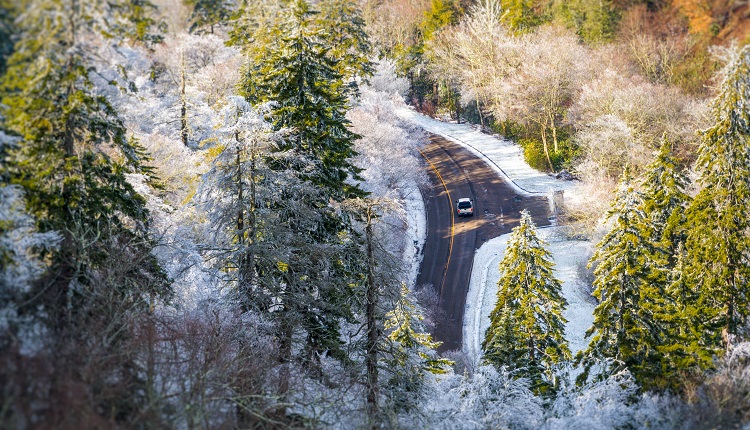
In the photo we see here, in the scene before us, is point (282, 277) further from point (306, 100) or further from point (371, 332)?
point (306, 100)

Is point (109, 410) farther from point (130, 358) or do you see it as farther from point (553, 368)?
point (553, 368)

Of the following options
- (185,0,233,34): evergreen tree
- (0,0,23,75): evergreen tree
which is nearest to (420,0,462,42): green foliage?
(185,0,233,34): evergreen tree

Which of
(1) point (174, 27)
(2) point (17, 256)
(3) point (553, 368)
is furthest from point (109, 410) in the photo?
(1) point (174, 27)

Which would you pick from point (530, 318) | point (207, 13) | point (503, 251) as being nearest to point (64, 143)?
point (530, 318)

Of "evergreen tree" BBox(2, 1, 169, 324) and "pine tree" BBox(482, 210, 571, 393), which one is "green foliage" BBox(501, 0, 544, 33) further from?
"evergreen tree" BBox(2, 1, 169, 324)

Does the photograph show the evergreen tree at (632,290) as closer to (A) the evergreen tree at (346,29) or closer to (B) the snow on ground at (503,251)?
(B) the snow on ground at (503,251)

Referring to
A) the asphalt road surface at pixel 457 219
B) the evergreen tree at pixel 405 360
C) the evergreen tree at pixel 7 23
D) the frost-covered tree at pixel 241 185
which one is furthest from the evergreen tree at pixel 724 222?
the evergreen tree at pixel 7 23
